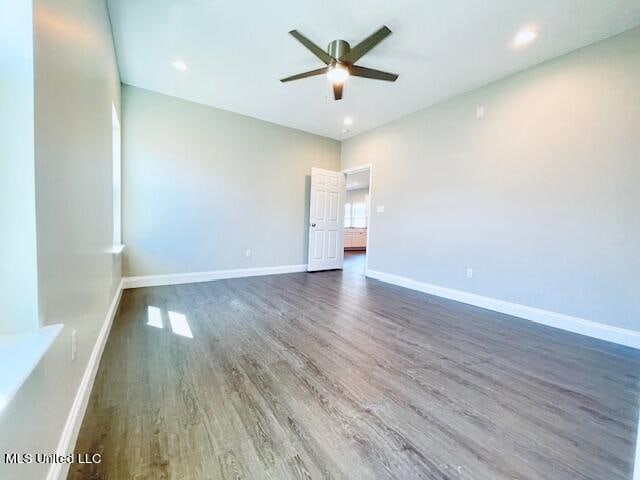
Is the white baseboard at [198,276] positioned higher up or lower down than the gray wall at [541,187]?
lower down

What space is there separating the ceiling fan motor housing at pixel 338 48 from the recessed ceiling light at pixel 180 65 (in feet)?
5.79

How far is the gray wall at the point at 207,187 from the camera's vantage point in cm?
366

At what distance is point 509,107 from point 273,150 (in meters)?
3.55

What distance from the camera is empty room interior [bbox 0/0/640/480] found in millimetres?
1027

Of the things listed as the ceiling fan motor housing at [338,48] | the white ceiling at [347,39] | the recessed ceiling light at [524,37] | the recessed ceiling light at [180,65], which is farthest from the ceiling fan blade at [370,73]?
the recessed ceiling light at [180,65]

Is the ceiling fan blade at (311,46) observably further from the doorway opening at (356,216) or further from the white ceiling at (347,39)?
the doorway opening at (356,216)

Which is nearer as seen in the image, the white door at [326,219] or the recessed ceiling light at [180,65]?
the recessed ceiling light at [180,65]

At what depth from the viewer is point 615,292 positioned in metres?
2.38

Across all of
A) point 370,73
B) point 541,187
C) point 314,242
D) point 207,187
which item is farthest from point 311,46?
point 314,242

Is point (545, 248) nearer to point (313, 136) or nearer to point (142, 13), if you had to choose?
point (313, 136)

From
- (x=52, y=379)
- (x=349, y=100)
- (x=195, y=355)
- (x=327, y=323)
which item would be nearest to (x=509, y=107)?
(x=349, y=100)

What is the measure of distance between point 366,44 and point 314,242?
354 centimetres

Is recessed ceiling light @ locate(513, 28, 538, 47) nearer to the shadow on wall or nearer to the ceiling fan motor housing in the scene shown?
the ceiling fan motor housing

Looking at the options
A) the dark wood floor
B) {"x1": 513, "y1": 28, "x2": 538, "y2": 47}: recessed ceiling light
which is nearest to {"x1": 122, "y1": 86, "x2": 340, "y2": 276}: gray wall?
the dark wood floor
